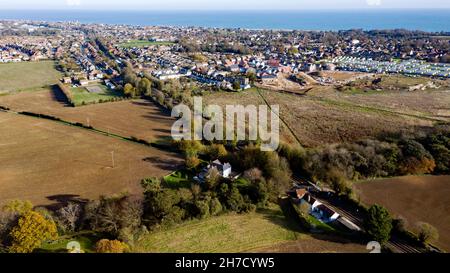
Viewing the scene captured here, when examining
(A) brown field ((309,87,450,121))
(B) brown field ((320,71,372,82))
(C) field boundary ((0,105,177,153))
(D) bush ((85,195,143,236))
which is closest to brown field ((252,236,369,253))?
(D) bush ((85,195,143,236))

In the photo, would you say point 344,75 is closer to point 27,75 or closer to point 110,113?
point 110,113

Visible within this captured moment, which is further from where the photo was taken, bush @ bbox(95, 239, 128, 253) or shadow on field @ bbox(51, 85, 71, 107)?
shadow on field @ bbox(51, 85, 71, 107)

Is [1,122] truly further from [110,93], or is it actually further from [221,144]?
[221,144]

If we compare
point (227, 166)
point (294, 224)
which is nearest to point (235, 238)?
point (294, 224)

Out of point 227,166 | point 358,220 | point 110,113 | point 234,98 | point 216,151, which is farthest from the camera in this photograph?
point 234,98

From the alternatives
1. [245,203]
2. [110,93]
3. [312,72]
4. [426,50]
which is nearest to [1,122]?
[110,93]

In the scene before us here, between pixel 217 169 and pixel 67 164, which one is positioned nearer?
pixel 217 169

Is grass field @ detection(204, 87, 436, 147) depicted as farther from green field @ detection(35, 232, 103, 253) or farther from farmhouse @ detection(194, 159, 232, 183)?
green field @ detection(35, 232, 103, 253)
